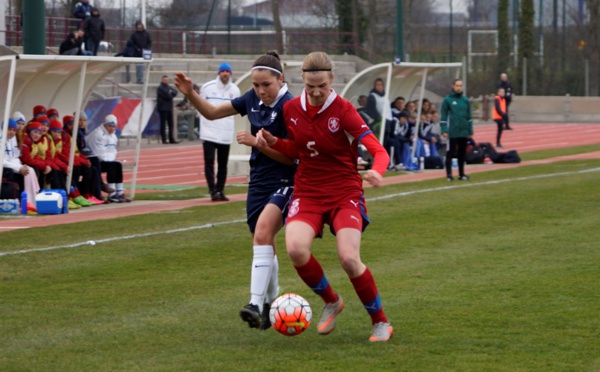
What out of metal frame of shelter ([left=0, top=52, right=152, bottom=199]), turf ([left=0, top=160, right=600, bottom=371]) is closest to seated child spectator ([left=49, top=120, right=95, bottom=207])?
metal frame of shelter ([left=0, top=52, right=152, bottom=199])

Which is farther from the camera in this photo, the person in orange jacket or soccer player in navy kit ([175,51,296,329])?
the person in orange jacket

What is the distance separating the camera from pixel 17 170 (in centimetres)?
1508

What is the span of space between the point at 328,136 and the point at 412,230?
247 inches

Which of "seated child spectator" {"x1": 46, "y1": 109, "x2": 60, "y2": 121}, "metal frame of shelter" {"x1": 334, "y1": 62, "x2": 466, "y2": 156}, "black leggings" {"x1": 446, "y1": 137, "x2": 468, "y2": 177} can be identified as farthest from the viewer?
"metal frame of shelter" {"x1": 334, "y1": 62, "x2": 466, "y2": 156}

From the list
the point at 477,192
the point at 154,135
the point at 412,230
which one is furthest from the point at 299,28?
the point at 412,230

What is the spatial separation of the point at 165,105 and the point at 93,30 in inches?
121

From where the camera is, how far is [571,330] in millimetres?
7027

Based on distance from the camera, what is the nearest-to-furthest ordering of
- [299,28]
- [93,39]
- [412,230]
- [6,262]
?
[6,262]
[412,230]
[93,39]
[299,28]

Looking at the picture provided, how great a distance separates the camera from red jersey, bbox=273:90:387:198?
6766mm

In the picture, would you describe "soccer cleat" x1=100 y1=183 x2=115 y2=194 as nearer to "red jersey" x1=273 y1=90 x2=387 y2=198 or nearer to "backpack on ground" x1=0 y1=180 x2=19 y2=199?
"backpack on ground" x1=0 y1=180 x2=19 y2=199

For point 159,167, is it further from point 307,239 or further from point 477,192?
point 307,239

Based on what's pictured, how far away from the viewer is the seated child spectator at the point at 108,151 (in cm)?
1695

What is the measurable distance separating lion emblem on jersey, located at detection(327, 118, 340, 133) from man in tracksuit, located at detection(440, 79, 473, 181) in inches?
529

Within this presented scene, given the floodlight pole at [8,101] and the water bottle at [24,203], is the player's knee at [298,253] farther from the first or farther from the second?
the water bottle at [24,203]
